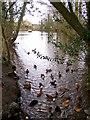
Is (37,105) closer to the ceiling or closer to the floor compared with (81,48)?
closer to the floor

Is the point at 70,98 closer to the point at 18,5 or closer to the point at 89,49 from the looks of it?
the point at 89,49

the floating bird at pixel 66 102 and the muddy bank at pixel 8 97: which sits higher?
the muddy bank at pixel 8 97

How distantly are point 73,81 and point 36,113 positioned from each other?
2.67m

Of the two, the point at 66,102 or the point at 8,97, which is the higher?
the point at 8,97

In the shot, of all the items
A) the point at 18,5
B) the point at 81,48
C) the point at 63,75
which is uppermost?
the point at 18,5

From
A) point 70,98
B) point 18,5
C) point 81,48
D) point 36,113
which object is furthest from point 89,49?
point 18,5

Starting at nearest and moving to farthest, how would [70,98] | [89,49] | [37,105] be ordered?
[89,49] < [37,105] < [70,98]

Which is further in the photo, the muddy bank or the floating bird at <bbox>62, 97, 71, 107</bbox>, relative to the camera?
the floating bird at <bbox>62, 97, 71, 107</bbox>

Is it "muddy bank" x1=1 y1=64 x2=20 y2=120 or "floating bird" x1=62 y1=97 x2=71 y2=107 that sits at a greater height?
"muddy bank" x1=1 y1=64 x2=20 y2=120

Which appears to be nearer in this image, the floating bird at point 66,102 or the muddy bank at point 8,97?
the muddy bank at point 8,97

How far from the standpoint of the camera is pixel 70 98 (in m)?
5.46

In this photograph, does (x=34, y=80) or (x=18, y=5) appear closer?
(x=34, y=80)

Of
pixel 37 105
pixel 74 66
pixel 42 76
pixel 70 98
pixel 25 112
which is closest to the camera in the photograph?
pixel 25 112

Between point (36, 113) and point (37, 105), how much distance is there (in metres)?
0.45
